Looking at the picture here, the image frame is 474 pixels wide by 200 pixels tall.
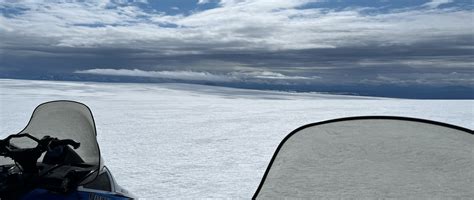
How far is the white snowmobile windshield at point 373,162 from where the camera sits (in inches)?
79.3

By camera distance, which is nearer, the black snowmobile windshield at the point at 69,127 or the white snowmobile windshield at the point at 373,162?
the white snowmobile windshield at the point at 373,162

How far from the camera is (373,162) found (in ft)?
6.91

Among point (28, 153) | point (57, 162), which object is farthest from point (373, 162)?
point (57, 162)

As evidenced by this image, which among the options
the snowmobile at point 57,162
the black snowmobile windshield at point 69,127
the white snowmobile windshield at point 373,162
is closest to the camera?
the white snowmobile windshield at point 373,162

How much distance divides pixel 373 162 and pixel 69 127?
210 centimetres

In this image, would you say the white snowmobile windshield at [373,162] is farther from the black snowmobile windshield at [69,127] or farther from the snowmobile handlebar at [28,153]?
the black snowmobile windshield at [69,127]

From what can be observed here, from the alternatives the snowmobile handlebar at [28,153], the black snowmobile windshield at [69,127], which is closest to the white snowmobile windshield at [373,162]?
the snowmobile handlebar at [28,153]

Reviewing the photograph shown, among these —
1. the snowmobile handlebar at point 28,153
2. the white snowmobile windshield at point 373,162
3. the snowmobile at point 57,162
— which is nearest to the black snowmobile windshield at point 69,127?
the snowmobile at point 57,162

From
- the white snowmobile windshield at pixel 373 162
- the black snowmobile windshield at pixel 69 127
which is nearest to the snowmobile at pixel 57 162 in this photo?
the black snowmobile windshield at pixel 69 127

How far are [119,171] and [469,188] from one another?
4.80m

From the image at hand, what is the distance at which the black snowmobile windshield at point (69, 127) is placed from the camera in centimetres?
290

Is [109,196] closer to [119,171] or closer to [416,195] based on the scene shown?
[416,195]

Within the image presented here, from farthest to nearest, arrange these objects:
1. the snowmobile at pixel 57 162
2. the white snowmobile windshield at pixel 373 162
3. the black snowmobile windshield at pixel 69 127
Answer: the black snowmobile windshield at pixel 69 127 → the snowmobile at pixel 57 162 → the white snowmobile windshield at pixel 373 162

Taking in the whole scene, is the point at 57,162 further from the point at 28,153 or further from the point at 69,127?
the point at 28,153
